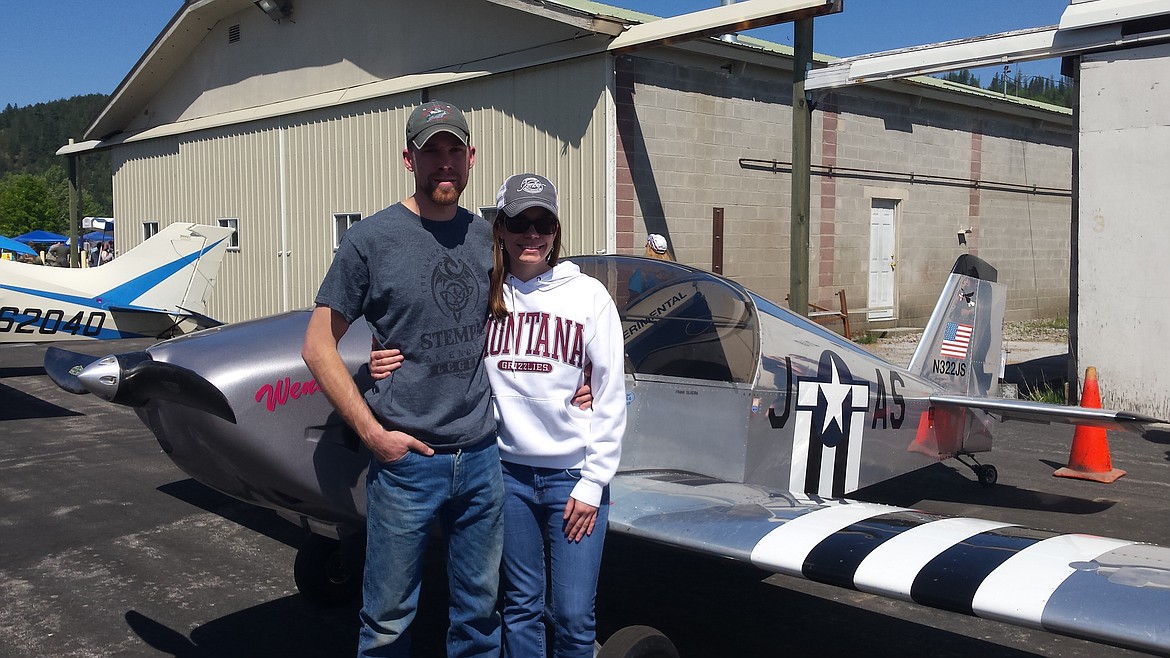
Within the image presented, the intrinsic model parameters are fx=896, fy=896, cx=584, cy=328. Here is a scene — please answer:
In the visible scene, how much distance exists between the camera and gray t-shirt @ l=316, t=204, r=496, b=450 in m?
2.22

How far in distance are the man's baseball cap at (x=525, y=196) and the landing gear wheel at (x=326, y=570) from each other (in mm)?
2258

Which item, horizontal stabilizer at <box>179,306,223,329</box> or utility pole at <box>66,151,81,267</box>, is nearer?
horizontal stabilizer at <box>179,306,223,329</box>

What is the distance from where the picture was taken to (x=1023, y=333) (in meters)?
16.8

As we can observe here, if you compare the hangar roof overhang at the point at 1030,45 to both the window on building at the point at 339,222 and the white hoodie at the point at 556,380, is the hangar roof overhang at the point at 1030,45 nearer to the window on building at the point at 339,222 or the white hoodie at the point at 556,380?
the white hoodie at the point at 556,380

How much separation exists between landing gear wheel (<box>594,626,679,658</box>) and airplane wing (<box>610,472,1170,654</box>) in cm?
32

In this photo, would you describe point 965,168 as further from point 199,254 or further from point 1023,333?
point 199,254

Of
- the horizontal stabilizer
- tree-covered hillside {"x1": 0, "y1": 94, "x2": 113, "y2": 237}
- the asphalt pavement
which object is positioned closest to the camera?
the asphalt pavement

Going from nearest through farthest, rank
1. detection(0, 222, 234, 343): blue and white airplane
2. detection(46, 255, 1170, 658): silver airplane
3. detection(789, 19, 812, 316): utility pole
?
detection(46, 255, 1170, 658): silver airplane
detection(789, 19, 812, 316): utility pole
detection(0, 222, 234, 343): blue and white airplane

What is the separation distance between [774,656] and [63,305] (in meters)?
10.7

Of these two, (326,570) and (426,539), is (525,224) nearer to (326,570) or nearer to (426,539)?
(426,539)

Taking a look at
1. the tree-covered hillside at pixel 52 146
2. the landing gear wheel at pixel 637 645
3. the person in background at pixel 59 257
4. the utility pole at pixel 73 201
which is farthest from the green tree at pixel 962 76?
the tree-covered hillside at pixel 52 146

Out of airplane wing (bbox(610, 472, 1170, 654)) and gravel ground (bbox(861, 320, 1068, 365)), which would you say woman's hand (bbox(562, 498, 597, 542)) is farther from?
gravel ground (bbox(861, 320, 1068, 365))

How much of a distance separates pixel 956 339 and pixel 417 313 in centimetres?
448

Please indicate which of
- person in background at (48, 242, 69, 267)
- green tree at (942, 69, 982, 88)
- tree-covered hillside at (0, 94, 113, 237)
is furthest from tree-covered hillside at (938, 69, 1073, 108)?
tree-covered hillside at (0, 94, 113, 237)
